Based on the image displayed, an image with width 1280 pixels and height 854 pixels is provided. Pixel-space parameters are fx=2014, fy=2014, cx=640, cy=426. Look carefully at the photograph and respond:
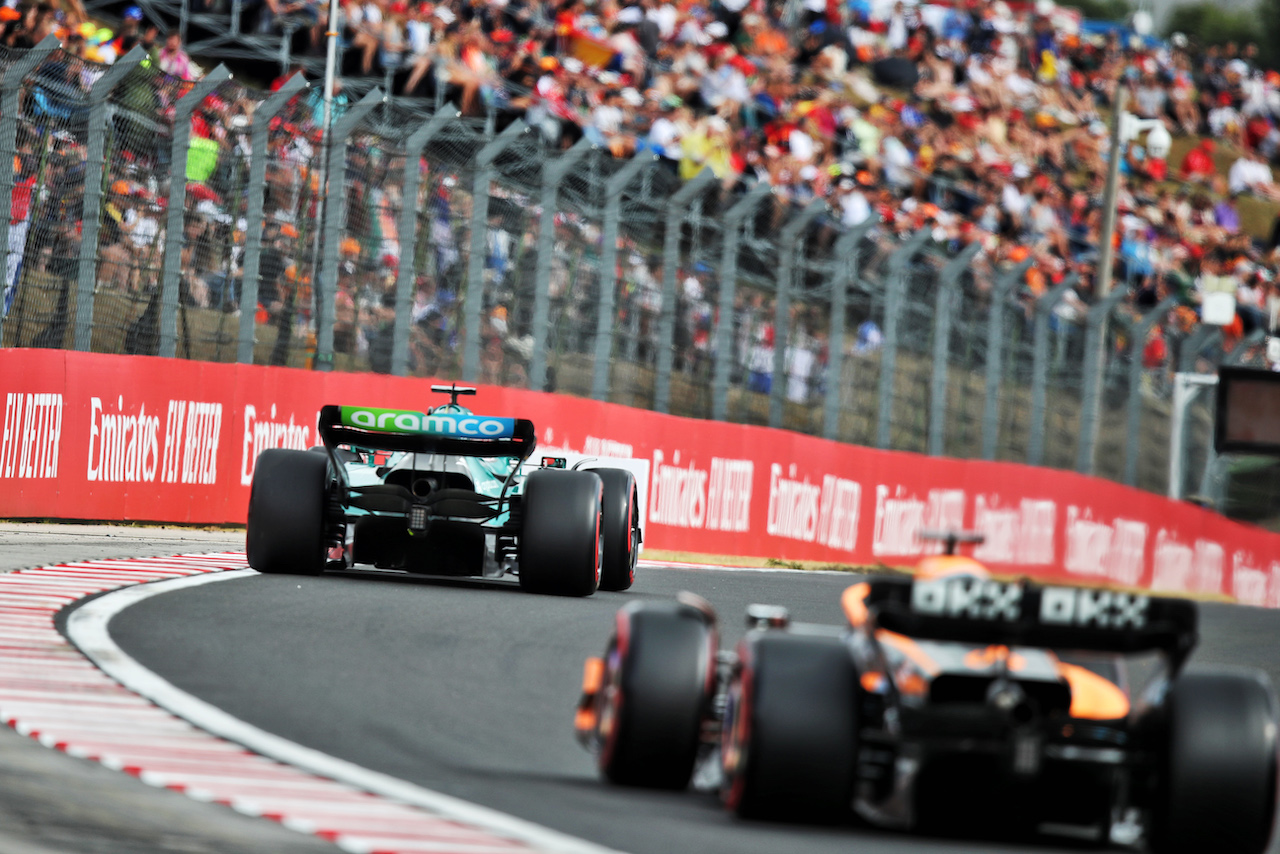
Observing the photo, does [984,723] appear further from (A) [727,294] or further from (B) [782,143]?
(B) [782,143]

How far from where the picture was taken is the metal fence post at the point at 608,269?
16469 mm

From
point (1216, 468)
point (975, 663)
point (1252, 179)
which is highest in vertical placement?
point (1252, 179)

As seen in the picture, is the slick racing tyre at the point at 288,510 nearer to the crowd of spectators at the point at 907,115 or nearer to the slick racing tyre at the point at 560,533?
the slick racing tyre at the point at 560,533

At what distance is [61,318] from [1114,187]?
14.2 metres

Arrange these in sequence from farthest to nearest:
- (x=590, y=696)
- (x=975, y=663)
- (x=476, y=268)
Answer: (x=476, y=268)
(x=590, y=696)
(x=975, y=663)

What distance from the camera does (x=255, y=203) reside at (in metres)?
15.2

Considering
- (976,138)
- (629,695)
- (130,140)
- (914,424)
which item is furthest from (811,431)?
(629,695)

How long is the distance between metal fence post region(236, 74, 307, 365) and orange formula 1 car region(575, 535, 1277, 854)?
10558mm

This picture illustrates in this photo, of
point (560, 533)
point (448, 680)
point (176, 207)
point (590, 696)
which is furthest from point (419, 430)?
point (590, 696)

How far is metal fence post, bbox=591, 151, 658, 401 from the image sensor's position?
1647 cm

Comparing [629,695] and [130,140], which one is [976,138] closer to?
[130,140]

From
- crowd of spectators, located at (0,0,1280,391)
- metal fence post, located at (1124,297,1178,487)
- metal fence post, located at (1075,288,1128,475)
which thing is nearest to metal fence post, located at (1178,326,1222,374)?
crowd of spectators, located at (0,0,1280,391)

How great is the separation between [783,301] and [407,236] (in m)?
3.84

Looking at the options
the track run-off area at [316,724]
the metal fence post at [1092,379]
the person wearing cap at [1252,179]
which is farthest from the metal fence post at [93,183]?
the person wearing cap at [1252,179]
